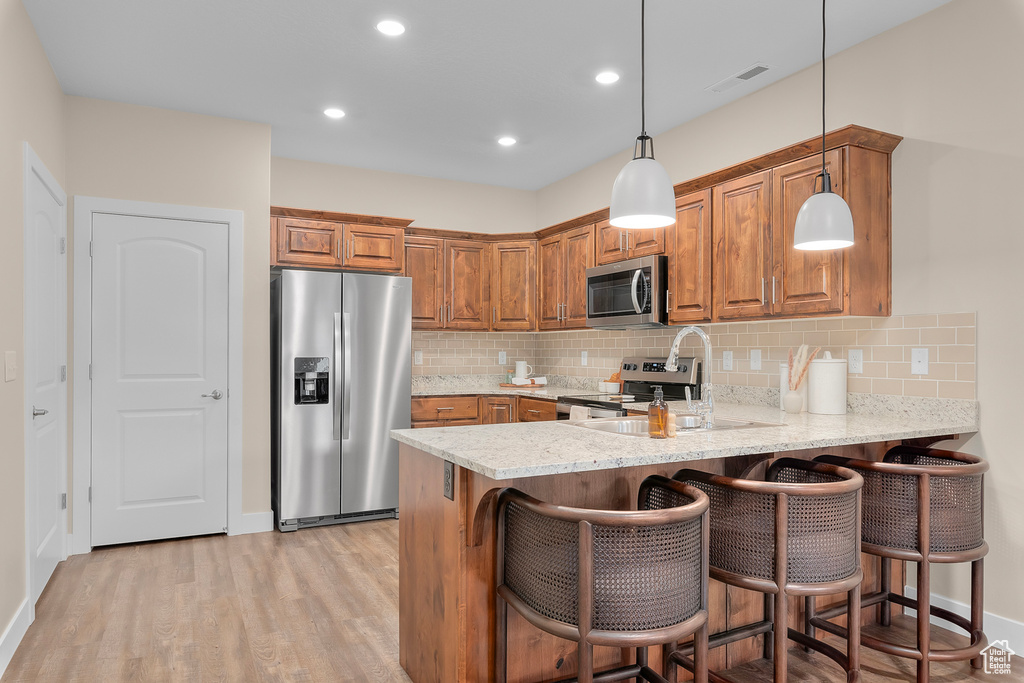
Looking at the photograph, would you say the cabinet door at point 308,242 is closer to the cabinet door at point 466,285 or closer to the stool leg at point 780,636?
the cabinet door at point 466,285

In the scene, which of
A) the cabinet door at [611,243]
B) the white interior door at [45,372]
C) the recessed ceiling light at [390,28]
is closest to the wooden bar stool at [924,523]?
the cabinet door at [611,243]

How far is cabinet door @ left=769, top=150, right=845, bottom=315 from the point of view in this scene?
2.93 m

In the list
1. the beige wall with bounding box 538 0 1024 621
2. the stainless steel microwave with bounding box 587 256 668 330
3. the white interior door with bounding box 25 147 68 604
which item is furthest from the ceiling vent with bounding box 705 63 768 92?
the white interior door with bounding box 25 147 68 604

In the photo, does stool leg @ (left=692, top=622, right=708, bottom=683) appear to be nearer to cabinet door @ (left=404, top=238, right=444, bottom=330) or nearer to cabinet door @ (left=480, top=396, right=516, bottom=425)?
cabinet door @ (left=480, top=396, right=516, bottom=425)

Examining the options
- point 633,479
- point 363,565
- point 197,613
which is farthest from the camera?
point 363,565

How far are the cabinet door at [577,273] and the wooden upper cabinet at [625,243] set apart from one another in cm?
13

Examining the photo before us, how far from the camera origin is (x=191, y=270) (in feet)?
13.2

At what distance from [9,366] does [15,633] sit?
1.05 meters

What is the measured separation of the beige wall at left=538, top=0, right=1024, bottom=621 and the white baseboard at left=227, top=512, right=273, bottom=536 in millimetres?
3751

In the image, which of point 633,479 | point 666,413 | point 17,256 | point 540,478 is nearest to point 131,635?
point 17,256

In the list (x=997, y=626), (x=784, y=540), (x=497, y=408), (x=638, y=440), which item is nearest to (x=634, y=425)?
(x=638, y=440)

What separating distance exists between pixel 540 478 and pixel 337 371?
2626 mm

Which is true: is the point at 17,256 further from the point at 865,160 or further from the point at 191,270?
the point at 865,160

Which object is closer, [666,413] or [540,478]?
[540,478]
